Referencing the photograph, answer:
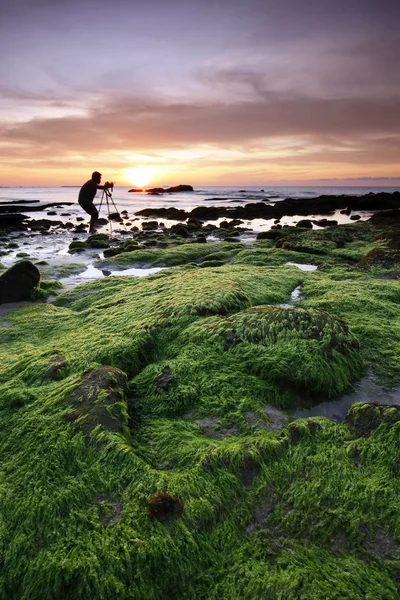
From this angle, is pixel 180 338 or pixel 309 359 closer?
pixel 309 359

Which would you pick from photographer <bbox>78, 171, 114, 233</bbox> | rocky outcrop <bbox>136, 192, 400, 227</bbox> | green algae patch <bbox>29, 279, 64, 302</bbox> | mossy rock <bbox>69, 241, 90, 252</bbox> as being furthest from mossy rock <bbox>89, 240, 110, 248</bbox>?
rocky outcrop <bbox>136, 192, 400, 227</bbox>

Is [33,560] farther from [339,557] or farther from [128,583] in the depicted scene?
[339,557]

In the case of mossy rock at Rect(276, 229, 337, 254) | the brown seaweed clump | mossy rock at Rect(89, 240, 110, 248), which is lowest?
the brown seaweed clump

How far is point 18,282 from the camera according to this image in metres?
7.46

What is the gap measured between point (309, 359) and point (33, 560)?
109 inches

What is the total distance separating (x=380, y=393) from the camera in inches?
147

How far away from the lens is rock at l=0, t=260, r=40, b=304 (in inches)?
289

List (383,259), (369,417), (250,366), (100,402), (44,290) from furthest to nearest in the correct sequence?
(383,259) < (44,290) < (250,366) < (100,402) < (369,417)

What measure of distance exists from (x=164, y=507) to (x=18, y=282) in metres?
6.31

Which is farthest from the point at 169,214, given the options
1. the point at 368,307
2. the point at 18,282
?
the point at 368,307

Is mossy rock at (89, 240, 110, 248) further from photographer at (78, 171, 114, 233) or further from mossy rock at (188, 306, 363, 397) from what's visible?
mossy rock at (188, 306, 363, 397)

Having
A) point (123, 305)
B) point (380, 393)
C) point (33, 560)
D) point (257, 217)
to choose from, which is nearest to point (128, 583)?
point (33, 560)

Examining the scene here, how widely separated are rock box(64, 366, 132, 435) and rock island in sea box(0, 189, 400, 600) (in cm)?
1

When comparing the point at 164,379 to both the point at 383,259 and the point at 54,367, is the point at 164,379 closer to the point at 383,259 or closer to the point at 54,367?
Answer: the point at 54,367
